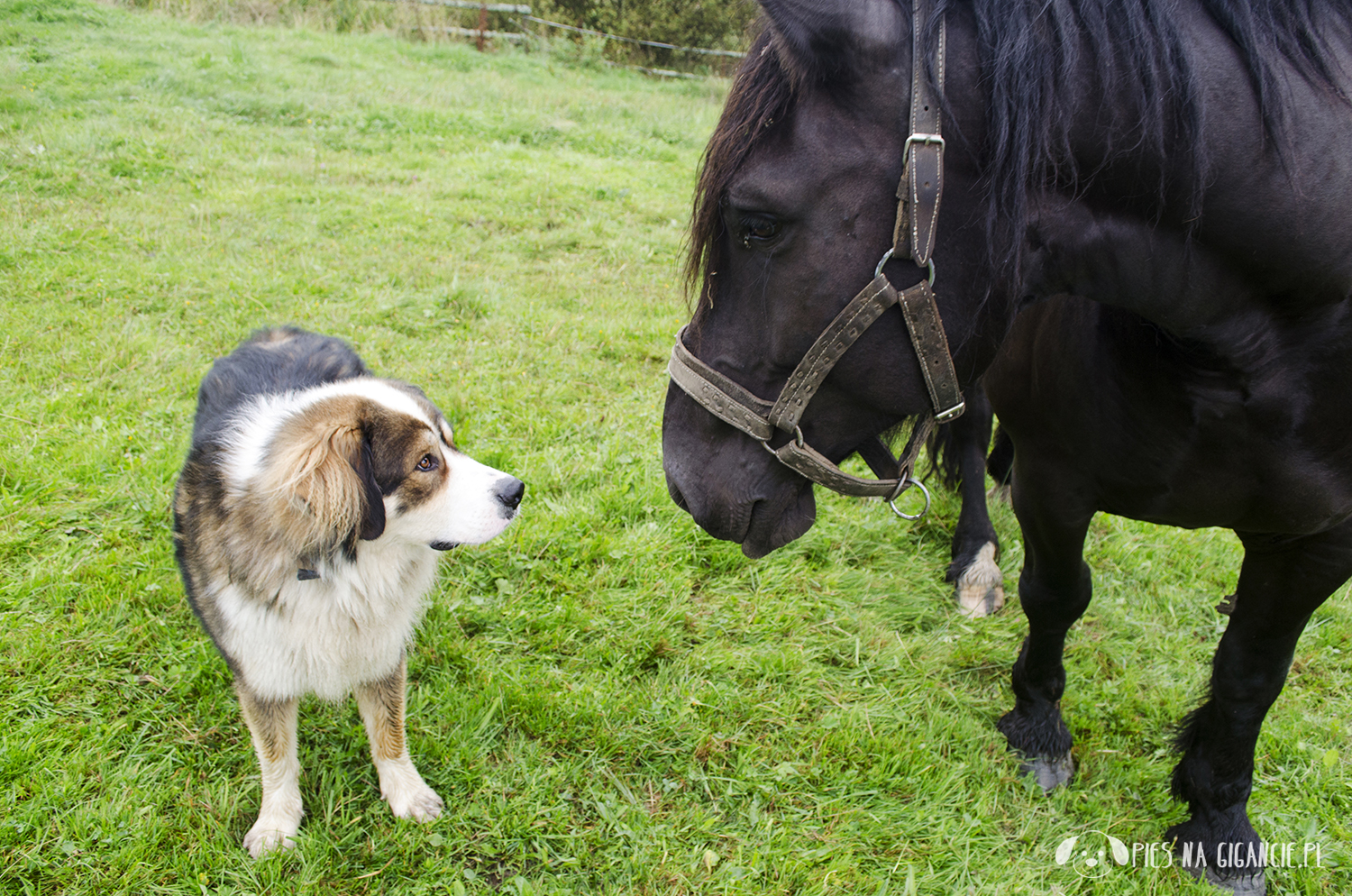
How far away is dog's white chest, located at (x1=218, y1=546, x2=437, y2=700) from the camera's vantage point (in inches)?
86.6

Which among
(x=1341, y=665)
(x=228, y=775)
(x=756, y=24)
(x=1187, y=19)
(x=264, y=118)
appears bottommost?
(x=228, y=775)

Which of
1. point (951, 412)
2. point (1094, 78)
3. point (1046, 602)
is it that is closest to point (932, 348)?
point (951, 412)

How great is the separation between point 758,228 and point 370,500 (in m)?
1.27

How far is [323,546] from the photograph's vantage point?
2109 mm

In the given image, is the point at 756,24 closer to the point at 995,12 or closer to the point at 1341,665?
the point at 995,12

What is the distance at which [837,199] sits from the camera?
154 cm

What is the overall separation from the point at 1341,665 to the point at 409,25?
55.9 feet

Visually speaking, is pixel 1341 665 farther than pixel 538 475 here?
No

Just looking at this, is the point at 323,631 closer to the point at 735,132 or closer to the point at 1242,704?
the point at 735,132

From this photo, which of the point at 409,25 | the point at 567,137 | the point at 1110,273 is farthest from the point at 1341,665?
the point at 409,25

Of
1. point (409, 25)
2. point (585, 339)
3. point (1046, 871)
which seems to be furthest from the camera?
point (409, 25)

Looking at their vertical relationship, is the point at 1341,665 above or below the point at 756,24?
below

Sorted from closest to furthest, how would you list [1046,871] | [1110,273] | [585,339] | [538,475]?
[1110,273]
[1046,871]
[538,475]
[585,339]

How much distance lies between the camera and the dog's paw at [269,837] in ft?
7.51
